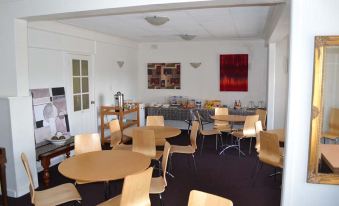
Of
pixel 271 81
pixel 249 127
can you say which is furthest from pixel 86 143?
pixel 271 81

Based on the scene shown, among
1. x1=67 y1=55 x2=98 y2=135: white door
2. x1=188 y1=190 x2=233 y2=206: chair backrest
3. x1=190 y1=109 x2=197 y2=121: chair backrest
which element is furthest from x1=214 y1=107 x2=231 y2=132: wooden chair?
x1=188 y1=190 x2=233 y2=206: chair backrest

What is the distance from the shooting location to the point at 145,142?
13.4ft

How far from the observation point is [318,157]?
2.62 metres

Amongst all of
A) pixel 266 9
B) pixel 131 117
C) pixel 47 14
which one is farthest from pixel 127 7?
pixel 131 117

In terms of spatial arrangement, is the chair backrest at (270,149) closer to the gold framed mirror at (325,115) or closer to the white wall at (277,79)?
the gold framed mirror at (325,115)

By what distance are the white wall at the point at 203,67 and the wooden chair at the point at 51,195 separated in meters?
5.43

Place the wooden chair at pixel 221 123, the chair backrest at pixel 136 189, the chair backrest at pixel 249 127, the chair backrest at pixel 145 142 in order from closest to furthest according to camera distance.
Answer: the chair backrest at pixel 136 189
the chair backrest at pixel 145 142
the chair backrest at pixel 249 127
the wooden chair at pixel 221 123

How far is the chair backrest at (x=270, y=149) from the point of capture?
3752 mm

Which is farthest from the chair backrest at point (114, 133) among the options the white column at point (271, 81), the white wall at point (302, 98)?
the white column at point (271, 81)

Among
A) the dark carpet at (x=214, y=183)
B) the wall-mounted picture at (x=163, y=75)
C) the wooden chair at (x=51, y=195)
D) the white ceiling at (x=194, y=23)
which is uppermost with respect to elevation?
the white ceiling at (x=194, y=23)

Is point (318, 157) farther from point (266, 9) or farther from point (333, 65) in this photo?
point (266, 9)

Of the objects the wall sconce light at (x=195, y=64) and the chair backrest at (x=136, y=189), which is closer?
the chair backrest at (x=136, y=189)

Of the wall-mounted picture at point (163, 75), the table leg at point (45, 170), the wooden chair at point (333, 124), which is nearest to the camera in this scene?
the wooden chair at point (333, 124)

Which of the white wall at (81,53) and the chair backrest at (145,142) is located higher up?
the white wall at (81,53)
